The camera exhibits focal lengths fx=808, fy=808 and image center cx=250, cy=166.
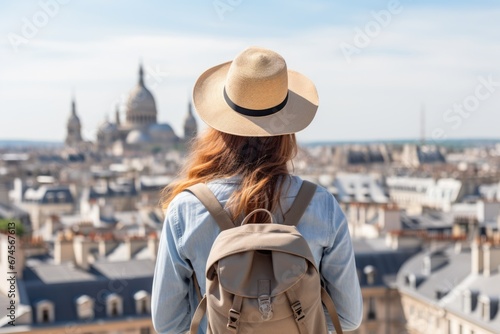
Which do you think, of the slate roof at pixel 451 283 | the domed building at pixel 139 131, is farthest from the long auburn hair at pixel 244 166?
the domed building at pixel 139 131

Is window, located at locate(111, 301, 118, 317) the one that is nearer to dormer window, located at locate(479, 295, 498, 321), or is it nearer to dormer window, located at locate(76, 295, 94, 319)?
dormer window, located at locate(76, 295, 94, 319)

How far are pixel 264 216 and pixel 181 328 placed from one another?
0.63 m

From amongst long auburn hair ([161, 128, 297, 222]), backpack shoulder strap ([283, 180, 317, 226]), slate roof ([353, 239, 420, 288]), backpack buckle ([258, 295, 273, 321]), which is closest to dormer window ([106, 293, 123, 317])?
slate roof ([353, 239, 420, 288])

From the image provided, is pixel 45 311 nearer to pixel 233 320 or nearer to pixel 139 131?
pixel 233 320

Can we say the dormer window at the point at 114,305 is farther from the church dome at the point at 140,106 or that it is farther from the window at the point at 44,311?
the church dome at the point at 140,106

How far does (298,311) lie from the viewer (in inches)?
114

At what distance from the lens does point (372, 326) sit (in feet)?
76.7

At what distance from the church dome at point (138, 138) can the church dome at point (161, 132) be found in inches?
50.3

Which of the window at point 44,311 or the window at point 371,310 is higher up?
the window at point 44,311

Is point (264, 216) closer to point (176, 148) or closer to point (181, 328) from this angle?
point (181, 328)

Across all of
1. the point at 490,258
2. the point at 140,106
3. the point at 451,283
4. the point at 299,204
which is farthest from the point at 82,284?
the point at 140,106

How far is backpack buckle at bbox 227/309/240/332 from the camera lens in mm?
2848

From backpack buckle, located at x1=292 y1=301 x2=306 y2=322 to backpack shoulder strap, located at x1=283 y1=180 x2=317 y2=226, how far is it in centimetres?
36

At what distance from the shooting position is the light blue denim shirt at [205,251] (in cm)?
317
